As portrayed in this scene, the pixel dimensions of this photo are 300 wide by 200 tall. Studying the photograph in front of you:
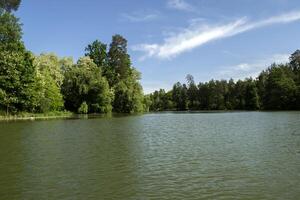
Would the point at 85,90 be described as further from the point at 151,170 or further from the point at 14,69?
the point at 151,170

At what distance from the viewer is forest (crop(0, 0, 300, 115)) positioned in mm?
71562

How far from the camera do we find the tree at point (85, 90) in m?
103

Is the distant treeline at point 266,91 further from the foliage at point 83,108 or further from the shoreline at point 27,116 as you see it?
the shoreline at point 27,116

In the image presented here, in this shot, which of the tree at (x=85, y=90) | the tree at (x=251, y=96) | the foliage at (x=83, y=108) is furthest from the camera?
the tree at (x=251, y=96)

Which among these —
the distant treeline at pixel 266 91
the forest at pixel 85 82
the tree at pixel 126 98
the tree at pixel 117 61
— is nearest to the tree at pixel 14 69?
the forest at pixel 85 82

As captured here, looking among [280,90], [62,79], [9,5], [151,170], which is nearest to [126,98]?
[62,79]

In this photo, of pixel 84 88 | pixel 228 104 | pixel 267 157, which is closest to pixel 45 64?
pixel 84 88

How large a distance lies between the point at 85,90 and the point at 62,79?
6931 mm

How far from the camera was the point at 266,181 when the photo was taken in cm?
1592

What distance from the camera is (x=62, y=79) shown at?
A: 10281 cm

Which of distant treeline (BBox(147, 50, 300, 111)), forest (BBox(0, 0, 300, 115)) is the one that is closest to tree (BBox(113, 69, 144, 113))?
forest (BBox(0, 0, 300, 115))

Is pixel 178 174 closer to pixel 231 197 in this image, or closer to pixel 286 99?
pixel 231 197

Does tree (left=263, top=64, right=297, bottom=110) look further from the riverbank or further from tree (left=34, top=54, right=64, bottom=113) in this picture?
the riverbank

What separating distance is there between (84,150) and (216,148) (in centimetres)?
872
